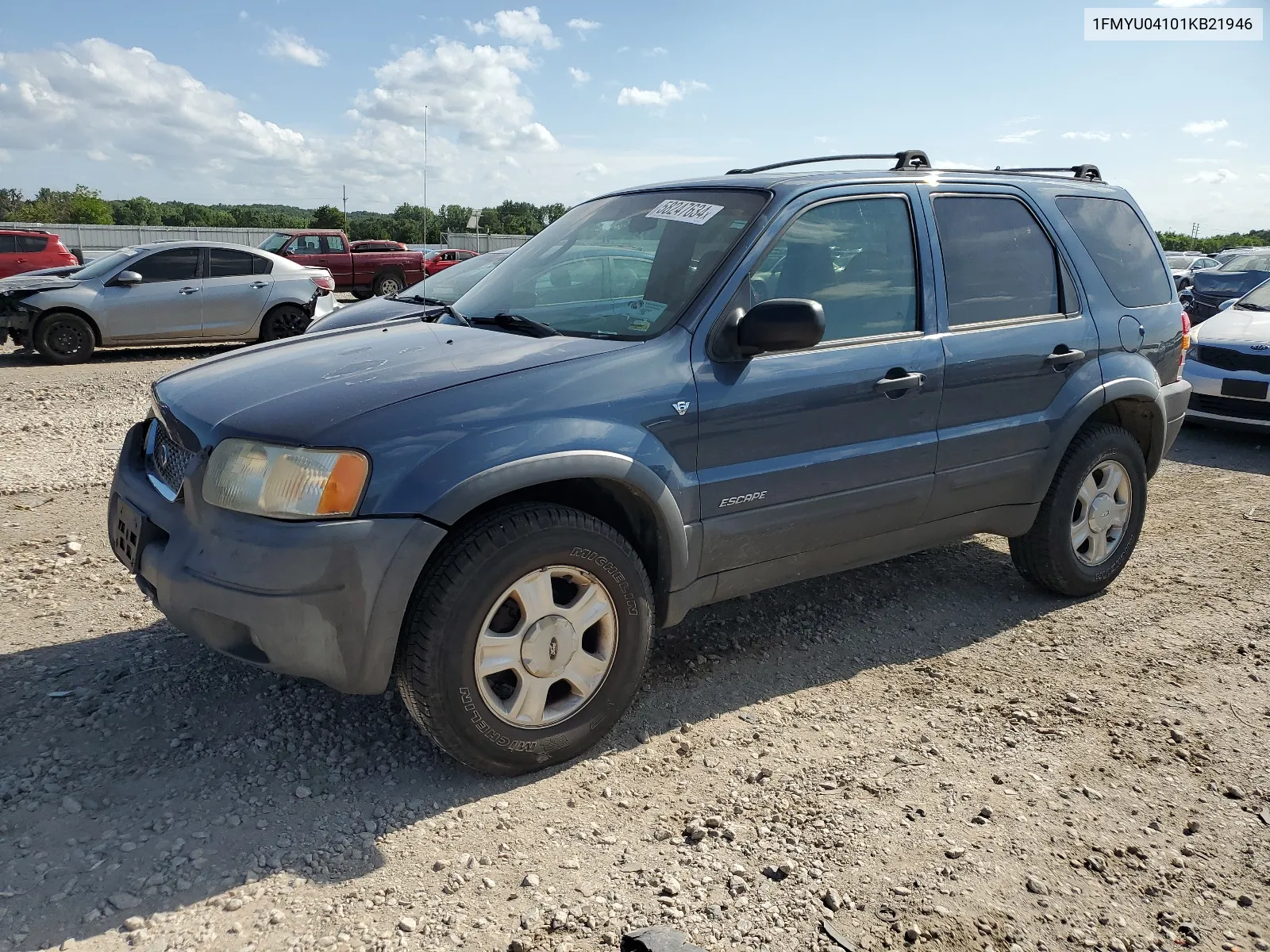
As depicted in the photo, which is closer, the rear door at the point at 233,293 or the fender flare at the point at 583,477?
the fender flare at the point at 583,477

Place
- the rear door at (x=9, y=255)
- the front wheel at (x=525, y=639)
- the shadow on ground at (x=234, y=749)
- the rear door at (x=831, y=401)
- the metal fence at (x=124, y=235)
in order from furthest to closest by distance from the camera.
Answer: the metal fence at (x=124, y=235)
the rear door at (x=9, y=255)
the rear door at (x=831, y=401)
the front wheel at (x=525, y=639)
the shadow on ground at (x=234, y=749)

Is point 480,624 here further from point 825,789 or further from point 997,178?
point 997,178

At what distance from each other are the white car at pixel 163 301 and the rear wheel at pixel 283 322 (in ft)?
0.04

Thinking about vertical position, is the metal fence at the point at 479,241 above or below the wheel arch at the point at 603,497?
above

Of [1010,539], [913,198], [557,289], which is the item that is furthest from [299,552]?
[1010,539]

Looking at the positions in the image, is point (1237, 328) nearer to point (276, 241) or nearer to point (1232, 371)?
point (1232, 371)

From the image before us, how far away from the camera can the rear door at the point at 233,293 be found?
12992mm

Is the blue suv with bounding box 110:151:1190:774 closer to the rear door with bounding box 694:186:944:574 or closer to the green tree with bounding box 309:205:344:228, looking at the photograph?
the rear door with bounding box 694:186:944:574

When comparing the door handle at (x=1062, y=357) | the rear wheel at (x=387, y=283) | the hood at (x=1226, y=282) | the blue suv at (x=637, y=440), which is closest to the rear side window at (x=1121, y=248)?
the blue suv at (x=637, y=440)

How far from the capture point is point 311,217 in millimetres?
67312

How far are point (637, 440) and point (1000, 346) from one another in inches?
72.3

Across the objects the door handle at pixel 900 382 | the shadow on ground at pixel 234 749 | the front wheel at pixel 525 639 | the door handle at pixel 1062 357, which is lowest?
the shadow on ground at pixel 234 749

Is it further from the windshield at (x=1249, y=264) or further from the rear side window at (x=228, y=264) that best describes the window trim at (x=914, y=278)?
the windshield at (x=1249, y=264)

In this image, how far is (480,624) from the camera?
2904 mm
